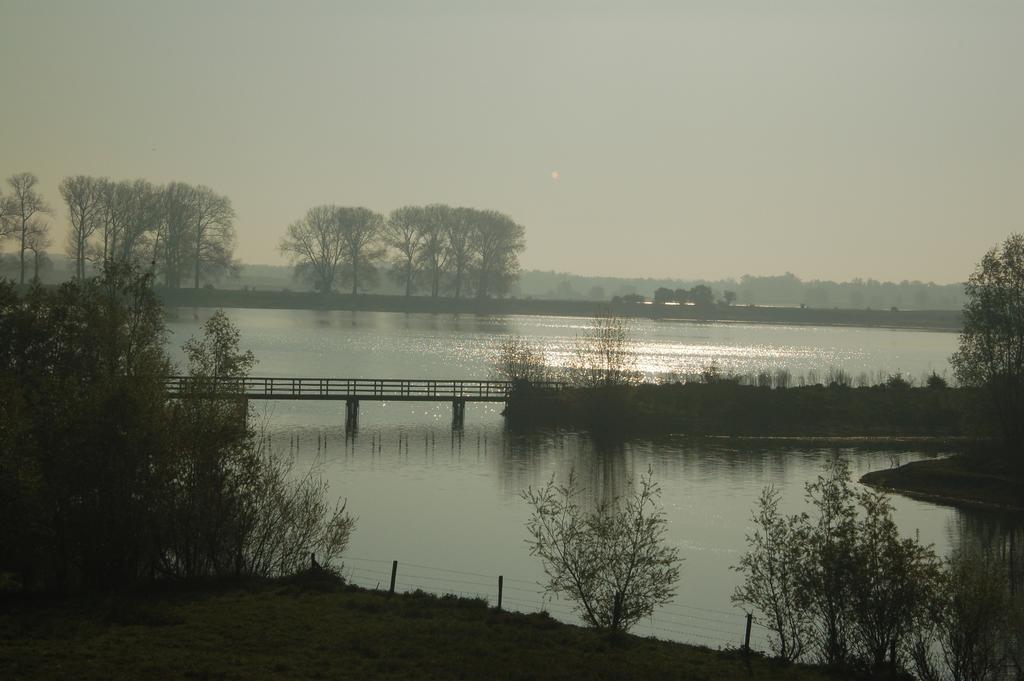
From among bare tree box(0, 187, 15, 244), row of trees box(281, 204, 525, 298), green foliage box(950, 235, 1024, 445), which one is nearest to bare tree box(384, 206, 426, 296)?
row of trees box(281, 204, 525, 298)

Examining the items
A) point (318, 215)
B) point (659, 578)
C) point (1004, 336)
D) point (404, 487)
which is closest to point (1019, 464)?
point (1004, 336)

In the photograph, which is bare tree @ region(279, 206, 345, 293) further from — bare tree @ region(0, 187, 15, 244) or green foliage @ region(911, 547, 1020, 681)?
green foliage @ region(911, 547, 1020, 681)

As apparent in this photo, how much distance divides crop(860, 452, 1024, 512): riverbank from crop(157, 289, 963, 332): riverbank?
85213mm

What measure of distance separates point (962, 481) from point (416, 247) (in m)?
119

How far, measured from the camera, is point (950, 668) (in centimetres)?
2103

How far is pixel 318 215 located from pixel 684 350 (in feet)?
187

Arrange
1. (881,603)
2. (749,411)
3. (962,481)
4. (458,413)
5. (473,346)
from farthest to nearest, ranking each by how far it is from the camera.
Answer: (473,346)
(749,411)
(458,413)
(962,481)
(881,603)

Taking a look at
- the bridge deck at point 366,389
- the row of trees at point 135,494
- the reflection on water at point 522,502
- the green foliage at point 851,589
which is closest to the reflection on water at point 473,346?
the bridge deck at point 366,389

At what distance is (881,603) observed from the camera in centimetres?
2125

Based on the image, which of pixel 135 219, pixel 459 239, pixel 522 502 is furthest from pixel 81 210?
pixel 522 502

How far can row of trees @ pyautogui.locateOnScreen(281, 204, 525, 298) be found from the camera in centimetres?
15025

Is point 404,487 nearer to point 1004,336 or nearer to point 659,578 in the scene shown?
point 659,578

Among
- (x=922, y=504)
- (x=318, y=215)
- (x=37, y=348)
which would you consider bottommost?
(x=922, y=504)

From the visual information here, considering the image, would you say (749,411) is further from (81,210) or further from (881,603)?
(81,210)
